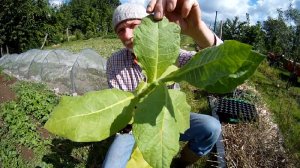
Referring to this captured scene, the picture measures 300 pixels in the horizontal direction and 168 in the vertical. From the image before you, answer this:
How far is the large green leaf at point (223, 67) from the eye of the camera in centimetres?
58

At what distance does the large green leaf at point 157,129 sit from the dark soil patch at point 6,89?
27.2 feet

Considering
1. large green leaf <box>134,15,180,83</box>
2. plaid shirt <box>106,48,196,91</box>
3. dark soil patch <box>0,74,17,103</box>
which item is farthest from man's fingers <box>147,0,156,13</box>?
dark soil patch <box>0,74,17,103</box>

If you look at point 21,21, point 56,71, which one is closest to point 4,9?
point 21,21

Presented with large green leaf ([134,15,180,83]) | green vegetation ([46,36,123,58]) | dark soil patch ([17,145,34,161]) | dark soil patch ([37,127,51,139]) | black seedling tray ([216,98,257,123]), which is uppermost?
large green leaf ([134,15,180,83])

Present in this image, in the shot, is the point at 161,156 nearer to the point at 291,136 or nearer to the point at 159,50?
the point at 159,50

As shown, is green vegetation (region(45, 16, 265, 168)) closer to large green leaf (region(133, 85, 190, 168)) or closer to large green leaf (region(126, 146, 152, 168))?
large green leaf (region(133, 85, 190, 168))

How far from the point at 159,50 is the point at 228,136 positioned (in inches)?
188

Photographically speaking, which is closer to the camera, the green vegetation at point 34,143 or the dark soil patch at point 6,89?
the green vegetation at point 34,143

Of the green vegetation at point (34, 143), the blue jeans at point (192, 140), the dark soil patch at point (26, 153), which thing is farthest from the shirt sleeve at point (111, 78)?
the dark soil patch at point (26, 153)

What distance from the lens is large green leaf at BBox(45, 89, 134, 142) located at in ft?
2.14

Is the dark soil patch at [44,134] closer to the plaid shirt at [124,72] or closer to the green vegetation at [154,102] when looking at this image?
the plaid shirt at [124,72]

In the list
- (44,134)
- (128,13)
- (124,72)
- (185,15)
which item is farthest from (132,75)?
(44,134)

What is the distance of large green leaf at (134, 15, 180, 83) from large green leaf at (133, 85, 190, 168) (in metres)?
0.09

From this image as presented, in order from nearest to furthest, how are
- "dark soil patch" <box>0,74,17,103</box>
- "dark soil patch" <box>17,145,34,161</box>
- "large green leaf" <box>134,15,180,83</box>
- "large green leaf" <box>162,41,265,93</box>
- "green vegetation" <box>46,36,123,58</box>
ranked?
"large green leaf" <box>162,41,265,93</box>
"large green leaf" <box>134,15,180,83</box>
"dark soil patch" <box>17,145,34,161</box>
"dark soil patch" <box>0,74,17,103</box>
"green vegetation" <box>46,36,123,58</box>
